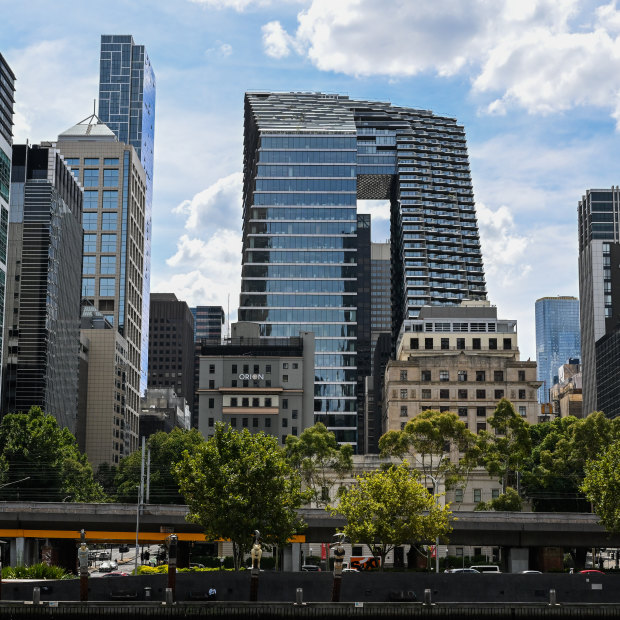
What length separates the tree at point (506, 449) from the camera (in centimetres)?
13712

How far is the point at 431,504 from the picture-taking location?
9562 centimetres

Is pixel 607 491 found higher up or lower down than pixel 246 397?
lower down

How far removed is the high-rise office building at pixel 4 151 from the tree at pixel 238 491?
7622cm

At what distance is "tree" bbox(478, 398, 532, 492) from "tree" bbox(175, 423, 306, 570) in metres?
A: 55.7

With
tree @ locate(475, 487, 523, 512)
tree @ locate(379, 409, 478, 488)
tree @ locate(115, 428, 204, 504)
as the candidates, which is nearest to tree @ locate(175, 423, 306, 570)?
tree @ locate(475, 487, 523, 512)

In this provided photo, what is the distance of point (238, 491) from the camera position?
85.7 metres

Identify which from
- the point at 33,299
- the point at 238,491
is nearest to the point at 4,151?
the point at 33,299

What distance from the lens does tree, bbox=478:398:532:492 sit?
450ft

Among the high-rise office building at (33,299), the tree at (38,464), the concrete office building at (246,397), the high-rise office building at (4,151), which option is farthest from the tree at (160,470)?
the high-rise office building at (4,151)

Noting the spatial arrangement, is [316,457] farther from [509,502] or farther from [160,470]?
[509,502]

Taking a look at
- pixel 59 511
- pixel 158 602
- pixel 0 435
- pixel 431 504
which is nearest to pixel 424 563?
pixel 431 504

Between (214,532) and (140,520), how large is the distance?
2550 cm

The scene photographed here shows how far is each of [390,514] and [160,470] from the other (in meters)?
76.2

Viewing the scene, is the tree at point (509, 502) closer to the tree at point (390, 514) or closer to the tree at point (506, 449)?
the tree at point (506, 449)
